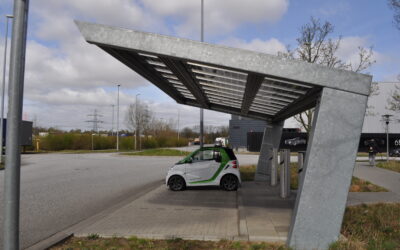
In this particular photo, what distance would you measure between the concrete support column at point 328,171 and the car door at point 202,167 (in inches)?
260

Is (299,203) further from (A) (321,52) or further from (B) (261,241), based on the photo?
(A) (321,52)

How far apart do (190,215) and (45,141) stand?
147ft

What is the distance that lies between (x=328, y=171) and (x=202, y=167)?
686 cm

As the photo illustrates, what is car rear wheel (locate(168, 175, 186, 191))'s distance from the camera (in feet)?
38.9

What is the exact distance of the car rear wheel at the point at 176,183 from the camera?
11867 mm

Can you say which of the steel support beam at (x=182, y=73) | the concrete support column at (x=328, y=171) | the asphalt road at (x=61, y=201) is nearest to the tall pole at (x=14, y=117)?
the steel support beam at (x=182, y=73)

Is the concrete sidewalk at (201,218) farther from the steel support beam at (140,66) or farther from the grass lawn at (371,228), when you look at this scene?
the steel support beam at (140,66)

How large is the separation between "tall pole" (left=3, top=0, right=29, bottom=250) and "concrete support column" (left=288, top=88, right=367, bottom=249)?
3.55 metres

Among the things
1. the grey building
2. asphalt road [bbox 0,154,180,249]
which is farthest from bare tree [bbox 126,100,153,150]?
asphalt road [bbox 0,154,180,249]

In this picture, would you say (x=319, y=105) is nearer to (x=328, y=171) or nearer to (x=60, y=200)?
(x=328, y=171)

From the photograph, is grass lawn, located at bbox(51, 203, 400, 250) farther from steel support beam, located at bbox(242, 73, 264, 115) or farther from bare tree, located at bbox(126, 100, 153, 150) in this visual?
bare tree, located at bbox(126, 100, 153, 150)

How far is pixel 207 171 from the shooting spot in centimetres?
1177

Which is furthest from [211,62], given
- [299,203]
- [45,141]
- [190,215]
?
[45,141]

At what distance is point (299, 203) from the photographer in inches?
205
